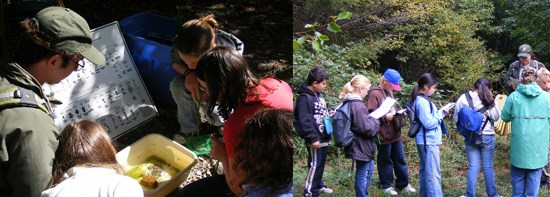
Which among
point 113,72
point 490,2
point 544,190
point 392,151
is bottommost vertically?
point 544,190

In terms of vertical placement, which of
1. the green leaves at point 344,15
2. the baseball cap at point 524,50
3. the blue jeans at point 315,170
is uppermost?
the green leaves at point 344,15

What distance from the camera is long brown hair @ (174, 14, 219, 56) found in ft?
6.72

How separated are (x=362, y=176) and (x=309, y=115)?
0.29 m

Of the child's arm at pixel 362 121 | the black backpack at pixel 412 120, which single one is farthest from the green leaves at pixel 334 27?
the black backpack at pixel 412 120

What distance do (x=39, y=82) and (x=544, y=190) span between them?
1.70 metres

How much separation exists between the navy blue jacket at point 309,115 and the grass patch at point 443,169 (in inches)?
1.3

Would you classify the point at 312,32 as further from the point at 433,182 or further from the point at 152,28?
the point at 152,28

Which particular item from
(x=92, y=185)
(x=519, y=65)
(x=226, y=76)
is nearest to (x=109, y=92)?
(x=92, y=185)

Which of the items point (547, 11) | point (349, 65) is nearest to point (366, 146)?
point (349, 65)

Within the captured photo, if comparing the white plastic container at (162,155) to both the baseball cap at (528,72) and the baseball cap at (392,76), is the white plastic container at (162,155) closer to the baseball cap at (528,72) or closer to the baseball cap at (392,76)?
the baseball cap at (392,76)

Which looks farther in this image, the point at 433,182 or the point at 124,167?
the point at 124,167

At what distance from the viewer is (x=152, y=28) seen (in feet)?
9.70

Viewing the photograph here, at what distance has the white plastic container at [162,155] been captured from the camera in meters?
2.38

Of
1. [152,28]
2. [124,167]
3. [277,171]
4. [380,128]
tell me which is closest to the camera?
[277,171]
